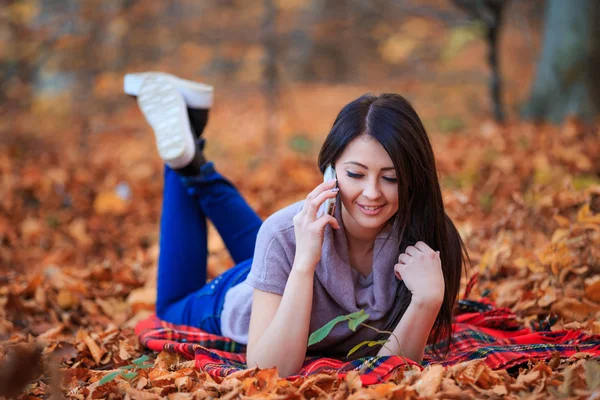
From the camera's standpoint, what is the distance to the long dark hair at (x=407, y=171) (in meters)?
1.91

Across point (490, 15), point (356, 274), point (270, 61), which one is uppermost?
point (490, 15)

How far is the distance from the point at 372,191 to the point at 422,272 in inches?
12.0

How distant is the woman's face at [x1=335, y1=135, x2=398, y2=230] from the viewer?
6.25ft

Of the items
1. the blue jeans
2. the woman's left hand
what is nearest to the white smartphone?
the woman's left hand

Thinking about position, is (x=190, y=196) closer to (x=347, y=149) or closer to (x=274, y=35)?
(x=347, y=149)

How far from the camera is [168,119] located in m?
2.83

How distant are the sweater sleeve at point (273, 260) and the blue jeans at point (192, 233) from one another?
0.61m

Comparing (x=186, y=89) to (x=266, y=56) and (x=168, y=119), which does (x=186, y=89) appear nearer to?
(x=168, y=119)

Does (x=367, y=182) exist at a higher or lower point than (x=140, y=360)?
higher

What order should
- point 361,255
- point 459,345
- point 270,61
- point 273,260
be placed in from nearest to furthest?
point 273,260, point 361,255, point 459,345, point 270,61

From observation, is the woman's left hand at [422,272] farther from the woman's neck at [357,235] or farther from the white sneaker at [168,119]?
the white sneaker at [168,119]

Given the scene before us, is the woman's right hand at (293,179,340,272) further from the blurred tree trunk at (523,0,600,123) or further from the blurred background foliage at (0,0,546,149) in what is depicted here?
the blurred tree trunk at (523,0,600,123)

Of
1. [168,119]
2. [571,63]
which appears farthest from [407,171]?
[571,63]

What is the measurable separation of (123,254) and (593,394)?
3.22 meters
